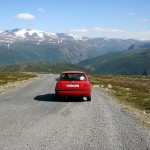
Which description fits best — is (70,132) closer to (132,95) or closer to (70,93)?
(70,93)

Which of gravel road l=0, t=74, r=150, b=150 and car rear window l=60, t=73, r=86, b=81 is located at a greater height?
car rear window l=60, t=73, r=86, b=81

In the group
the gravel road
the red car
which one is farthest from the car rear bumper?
the gravel road

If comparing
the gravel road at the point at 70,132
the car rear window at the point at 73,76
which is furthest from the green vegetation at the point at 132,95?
the gravel road at the point at 70,132

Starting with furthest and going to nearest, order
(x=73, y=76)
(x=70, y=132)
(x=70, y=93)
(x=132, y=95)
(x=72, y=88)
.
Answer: (x=132, y=95), (x=73, y=76), (x=72, y=88), (x=70, y=93), (x=70, y=132)

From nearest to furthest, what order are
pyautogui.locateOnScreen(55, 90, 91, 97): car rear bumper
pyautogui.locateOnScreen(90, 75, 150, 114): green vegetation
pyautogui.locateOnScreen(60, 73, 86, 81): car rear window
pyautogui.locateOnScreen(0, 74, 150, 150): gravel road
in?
1. pyautogui.locateOnScreen(0, 74, 150, 150): gravel road
2. pyautogui.locateOnScreen(55, 90, 91, 97): car rear bumper
3. pyautogui.locateOnScreen(60, 73, 86, 81): car rear window
4. pyautogui.locateOnScreen(90, 75, 150, 114): green vegetation

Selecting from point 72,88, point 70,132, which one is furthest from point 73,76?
point 70,132

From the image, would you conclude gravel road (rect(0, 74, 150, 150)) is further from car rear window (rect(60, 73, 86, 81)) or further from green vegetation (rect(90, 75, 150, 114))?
car rear window (rect(60, 73, 86, 81))

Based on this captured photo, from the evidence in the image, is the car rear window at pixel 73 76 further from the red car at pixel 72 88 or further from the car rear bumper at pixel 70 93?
the car rear bumper at pixel 70 93

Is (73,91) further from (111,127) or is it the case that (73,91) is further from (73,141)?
(73,141)

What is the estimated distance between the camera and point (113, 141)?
12133 mm

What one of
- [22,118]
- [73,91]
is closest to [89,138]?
[22,118]

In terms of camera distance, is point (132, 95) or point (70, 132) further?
point (132, 95)

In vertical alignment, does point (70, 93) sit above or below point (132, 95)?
above

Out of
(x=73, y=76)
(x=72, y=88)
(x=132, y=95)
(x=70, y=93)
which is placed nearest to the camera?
(x=70, y=93)
